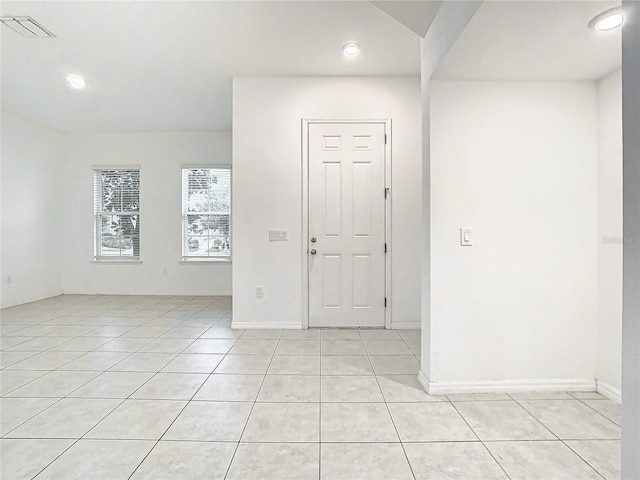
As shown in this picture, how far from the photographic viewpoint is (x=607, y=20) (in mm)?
1460

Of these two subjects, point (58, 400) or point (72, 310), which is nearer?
point (58, 400)

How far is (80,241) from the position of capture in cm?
559

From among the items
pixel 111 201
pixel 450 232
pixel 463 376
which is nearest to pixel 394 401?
pixel 463 376

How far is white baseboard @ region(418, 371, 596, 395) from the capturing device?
6.86 ft

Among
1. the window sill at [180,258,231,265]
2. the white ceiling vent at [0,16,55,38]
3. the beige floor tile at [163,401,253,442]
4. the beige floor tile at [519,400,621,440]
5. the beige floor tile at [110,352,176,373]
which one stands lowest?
the beige floor tile at [163,401,253,442]

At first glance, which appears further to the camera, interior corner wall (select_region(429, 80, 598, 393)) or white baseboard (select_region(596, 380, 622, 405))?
interior corner wall (select_region(429, 80, 598, 393))

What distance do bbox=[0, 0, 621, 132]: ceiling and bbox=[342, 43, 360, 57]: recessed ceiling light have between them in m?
0.07

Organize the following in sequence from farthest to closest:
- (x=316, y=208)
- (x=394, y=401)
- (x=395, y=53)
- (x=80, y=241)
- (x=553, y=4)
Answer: (x=80, y=241) → (x=316, y=208) → (x=395, y=53) → (x=394, y=401) → (x=553, y=4)

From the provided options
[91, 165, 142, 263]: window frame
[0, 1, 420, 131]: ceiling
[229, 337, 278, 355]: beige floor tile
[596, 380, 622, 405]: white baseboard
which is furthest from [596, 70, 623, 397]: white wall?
[91, 165, 142, 263]: window frame

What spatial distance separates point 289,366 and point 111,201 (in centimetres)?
486

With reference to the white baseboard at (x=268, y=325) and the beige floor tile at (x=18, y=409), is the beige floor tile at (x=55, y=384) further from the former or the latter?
the white baseboard at (x=268, y=325)

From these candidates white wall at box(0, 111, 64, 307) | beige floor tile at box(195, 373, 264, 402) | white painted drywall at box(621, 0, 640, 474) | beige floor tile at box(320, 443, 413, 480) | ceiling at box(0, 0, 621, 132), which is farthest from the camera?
white wall at box(0, 111, 64, 307)

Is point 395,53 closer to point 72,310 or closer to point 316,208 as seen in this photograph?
point 316,208

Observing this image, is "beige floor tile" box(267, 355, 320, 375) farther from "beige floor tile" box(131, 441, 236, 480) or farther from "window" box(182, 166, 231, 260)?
"window" box(182, 166, 231, 260)
